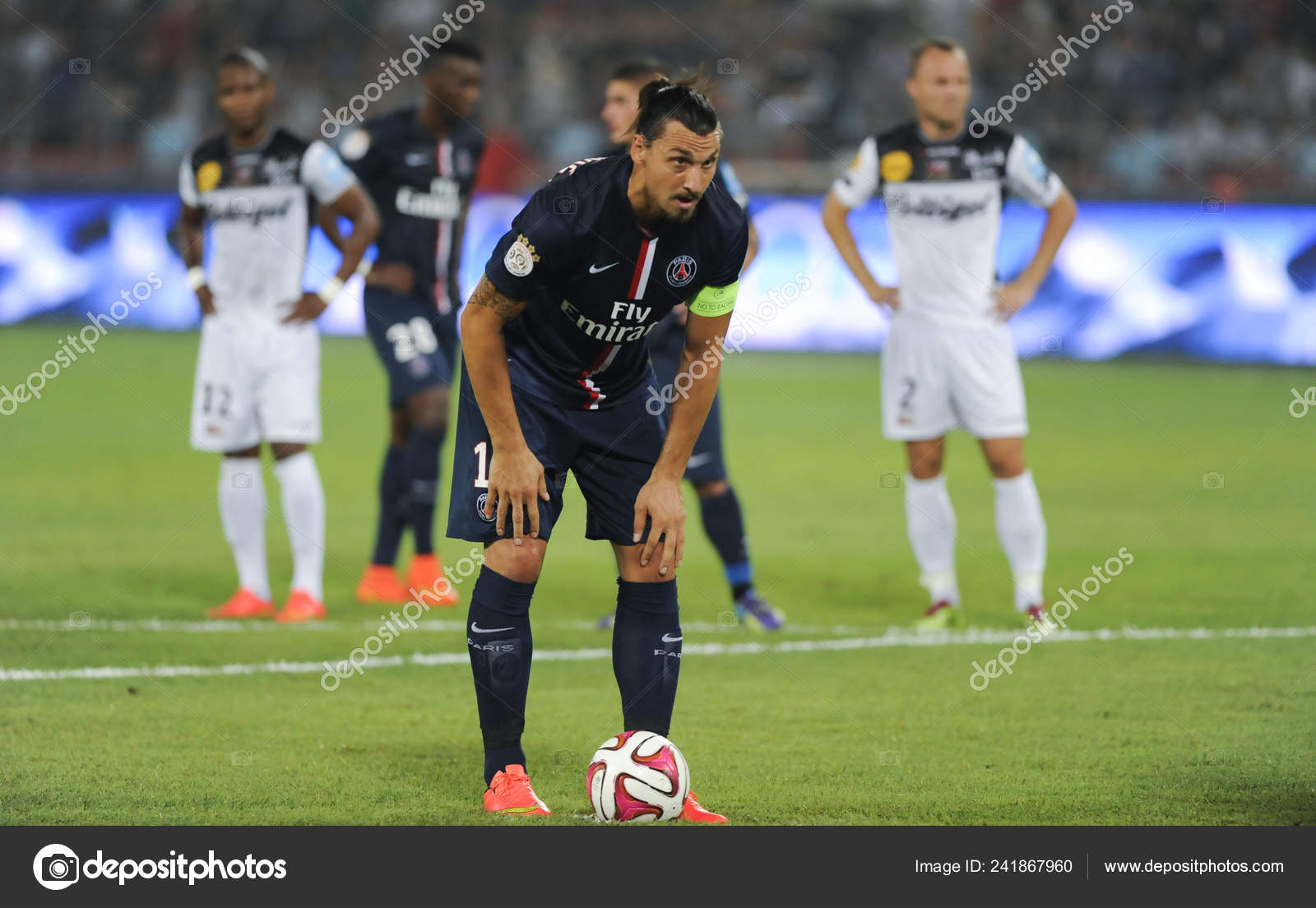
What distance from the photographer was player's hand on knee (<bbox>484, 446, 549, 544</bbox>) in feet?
15.4

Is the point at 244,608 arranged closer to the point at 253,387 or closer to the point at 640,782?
the point at 253,387

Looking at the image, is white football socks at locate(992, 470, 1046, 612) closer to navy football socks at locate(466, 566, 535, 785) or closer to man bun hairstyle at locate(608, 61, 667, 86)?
man bun hairstyle at locate(608, 61, 667, 86)

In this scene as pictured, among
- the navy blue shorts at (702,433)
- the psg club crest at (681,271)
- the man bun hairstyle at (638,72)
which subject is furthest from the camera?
the navy blue shorts at (702,433)

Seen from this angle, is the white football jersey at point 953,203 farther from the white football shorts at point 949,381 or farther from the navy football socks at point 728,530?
the navy football socks at point 728,530

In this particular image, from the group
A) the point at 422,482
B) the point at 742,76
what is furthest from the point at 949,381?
the point at 742,76

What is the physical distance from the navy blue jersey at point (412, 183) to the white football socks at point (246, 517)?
4.85 ft

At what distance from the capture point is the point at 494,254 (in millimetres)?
4668

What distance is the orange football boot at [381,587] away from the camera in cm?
870

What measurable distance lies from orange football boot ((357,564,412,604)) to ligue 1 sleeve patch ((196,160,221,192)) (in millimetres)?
2238

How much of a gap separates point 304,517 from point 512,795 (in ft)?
12.7

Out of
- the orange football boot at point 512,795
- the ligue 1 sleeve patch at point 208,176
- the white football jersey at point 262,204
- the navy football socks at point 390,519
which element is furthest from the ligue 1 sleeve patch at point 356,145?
the orange football boot at point 512,795

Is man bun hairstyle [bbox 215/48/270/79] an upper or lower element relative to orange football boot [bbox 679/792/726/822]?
upper

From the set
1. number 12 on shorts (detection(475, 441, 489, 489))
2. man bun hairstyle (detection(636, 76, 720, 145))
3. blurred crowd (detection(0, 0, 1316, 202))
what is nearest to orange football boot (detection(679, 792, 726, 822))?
number 12 on shorts (detection(475, 441, 489, 489))
